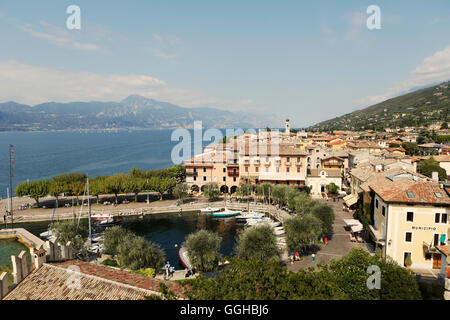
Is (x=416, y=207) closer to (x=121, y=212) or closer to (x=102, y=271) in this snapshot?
(x=102, y=271)

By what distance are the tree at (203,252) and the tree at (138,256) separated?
3.03 m

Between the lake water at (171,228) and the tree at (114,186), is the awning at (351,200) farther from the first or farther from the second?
the tree at (114,186)

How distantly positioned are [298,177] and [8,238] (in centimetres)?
4908

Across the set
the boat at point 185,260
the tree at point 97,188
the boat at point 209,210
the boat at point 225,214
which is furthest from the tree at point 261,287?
the tree at point 97,188

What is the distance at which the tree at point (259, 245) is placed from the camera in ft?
84.5

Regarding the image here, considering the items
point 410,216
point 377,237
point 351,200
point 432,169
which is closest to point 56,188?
point 351,200

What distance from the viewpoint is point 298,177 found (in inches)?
2256

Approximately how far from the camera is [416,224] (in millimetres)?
24922

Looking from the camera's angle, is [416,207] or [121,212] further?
[121,212]
